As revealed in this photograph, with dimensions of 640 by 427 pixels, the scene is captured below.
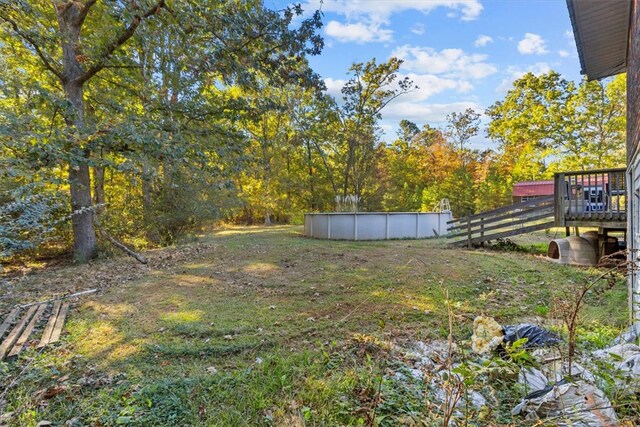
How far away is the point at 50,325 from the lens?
12.1 ft

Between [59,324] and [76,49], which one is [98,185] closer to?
[76,49]

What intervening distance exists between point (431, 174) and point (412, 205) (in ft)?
12.5

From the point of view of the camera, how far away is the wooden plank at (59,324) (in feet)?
11.1

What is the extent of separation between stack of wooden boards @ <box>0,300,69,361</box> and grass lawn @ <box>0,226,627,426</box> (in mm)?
140

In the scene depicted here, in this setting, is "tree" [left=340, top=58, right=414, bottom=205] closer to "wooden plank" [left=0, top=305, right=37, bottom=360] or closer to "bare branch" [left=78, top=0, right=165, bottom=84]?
"bare branch" [left=78, top=0, right=165, bottom=84]

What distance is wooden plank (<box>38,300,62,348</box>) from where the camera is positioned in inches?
129

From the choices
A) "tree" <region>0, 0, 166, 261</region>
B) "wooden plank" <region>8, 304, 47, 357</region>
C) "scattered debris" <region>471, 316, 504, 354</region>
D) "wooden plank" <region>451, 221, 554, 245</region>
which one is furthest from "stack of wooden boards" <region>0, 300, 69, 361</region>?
"wooden plank" <region>451, 221, 554, 245</region>

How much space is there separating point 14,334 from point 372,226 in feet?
34.9

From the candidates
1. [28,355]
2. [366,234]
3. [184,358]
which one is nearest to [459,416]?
[184,358]

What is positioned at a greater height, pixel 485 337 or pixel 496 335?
pixel 485 337

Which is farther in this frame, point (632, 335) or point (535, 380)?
point (632, 335)

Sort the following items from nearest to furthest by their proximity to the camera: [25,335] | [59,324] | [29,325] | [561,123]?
[25,335] < [29,325] < [59,324] < [561,123]

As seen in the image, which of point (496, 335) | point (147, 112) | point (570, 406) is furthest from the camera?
point (147, 112)

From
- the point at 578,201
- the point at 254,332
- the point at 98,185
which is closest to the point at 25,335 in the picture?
the point at 254,332
